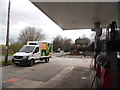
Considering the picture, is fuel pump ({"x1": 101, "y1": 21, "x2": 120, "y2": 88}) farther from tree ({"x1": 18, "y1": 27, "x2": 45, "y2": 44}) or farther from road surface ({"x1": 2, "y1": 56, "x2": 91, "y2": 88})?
tree ({"x1": 18, "y1": 27, "x2": 45, "y2": 44})

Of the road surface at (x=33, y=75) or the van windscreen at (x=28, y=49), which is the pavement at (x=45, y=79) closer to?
the road surface at (x=33, y=75)

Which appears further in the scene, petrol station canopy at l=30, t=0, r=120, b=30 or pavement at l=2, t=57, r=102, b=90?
petrol station canopy at l=30, t=0, r=120, b=30

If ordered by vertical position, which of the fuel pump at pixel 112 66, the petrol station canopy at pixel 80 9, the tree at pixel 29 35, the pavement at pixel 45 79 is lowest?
the pavement at pixel 45 79

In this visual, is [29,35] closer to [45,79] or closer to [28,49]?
[28,49]

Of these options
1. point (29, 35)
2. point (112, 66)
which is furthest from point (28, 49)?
point (29, 35)

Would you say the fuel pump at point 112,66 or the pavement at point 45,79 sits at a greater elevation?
the fuel pump at point 112,66

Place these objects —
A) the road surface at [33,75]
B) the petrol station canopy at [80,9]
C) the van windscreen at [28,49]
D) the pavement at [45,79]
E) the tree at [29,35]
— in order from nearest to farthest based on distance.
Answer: the pavement at [45,79], the road surface at [33,75], the petrol station canopy at [80,9], the van windscreen at [28,49], the tree at [29,35]

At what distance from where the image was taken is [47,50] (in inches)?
691

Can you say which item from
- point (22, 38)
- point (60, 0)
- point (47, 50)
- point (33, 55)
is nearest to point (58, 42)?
point (22, 38)

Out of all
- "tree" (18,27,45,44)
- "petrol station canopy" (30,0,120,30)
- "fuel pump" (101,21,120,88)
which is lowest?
"fuel pump" (101,21,120,88)

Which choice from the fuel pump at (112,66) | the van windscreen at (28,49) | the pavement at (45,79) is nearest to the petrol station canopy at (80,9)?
the fuel pump at (112,66)

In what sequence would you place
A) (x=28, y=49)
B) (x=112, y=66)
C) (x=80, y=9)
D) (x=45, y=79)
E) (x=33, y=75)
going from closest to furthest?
(x=112, y=66)
(x=45, y=79)
(x=80, y=9)
(x=33, y=75)
(x=28, y=49)

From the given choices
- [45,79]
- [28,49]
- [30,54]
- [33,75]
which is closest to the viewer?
[45,79]

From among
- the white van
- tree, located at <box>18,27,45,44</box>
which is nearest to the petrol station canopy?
the white van
